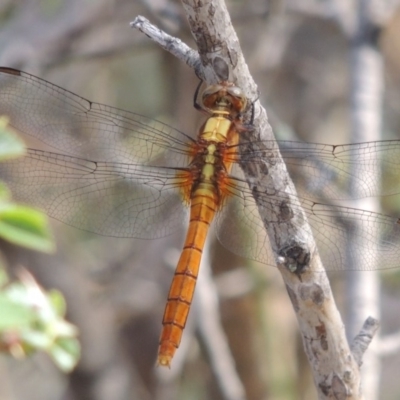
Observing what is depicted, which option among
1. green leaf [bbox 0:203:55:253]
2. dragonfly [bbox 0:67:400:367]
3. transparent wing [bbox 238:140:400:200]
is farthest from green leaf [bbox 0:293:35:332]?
transparent wing [bbox 238:140:400:200]

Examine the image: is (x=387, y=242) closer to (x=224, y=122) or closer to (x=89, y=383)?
(x=224, y=122)

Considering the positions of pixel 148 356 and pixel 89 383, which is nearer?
pixel 89 383

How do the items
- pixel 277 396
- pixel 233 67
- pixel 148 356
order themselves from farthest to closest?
1. pixel 148 356
2. pixel 277 396
3. pixel 233 67

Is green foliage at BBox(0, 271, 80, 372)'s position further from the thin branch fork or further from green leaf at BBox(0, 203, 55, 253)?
the thin branch fork

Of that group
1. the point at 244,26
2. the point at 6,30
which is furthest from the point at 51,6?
the point at 244,26

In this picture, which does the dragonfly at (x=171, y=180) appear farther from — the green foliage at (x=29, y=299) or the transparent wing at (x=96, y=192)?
the green foliage at (x=29, y=299)
